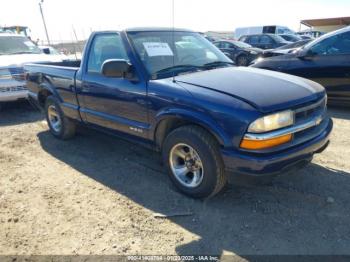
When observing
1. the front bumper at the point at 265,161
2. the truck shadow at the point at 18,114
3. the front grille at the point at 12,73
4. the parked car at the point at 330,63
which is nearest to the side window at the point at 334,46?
the parked car at the point at 330,63

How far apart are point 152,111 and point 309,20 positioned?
38.3 metres

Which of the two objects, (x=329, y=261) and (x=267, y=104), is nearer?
(x=329, y=261)

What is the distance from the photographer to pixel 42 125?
21.6 ft

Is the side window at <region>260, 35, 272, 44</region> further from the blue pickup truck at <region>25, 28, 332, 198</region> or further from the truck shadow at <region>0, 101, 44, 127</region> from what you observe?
the blue pickup truck at <region>25, 28, 332, 198</region>

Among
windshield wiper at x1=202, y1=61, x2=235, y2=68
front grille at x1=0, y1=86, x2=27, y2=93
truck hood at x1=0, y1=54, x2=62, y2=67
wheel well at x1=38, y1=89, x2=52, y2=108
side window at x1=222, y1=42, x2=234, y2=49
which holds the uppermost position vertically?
windshield wiper at x1=202, y1=61, x2=235, y2=68

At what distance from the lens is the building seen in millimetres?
33469

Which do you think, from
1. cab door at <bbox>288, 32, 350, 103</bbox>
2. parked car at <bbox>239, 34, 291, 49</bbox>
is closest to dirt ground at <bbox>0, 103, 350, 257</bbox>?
cab door at <bbox>288, 32, 350, 103</bbox>

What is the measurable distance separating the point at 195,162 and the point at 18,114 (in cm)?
588

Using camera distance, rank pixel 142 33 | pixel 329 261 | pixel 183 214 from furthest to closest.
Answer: pixel 142 33
pixel 183 214
pixel 329 261

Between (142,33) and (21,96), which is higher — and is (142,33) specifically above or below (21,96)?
above

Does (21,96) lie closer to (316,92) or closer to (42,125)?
(42,125)

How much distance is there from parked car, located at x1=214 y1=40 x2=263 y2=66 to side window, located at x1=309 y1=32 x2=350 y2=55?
7.38 meters

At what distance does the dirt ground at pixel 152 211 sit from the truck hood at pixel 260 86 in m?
0.80

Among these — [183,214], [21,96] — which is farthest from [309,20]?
[183,214]
